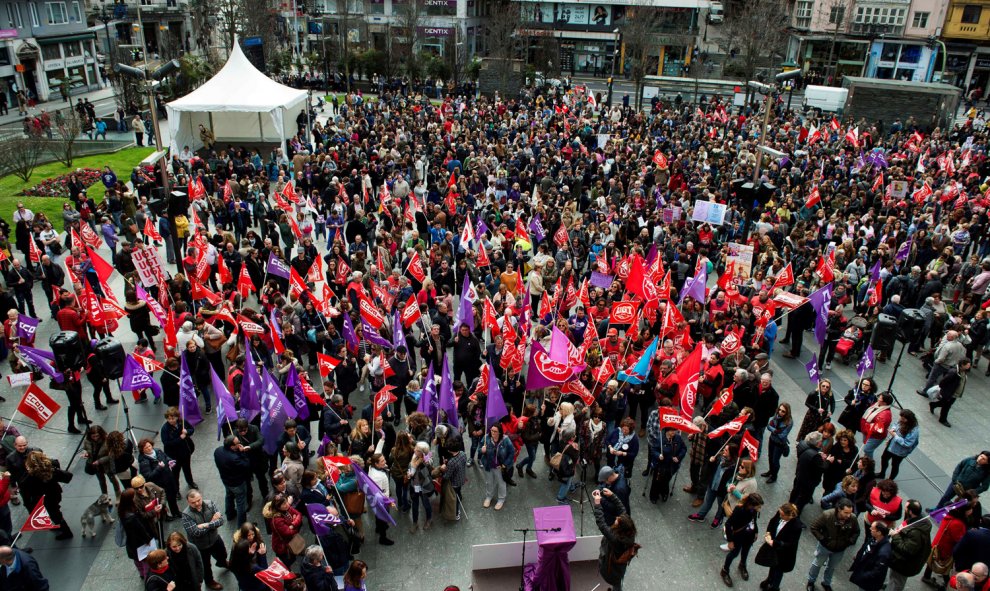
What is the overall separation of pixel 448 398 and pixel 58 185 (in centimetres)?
2417

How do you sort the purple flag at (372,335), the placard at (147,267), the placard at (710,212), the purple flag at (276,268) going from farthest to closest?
the placard at (710,212) → the purple flag at (276,268) → the placard at (147,267) → the purple flag at (372,335)

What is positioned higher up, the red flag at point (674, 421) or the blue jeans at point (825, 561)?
the red flag at point (674, 421)

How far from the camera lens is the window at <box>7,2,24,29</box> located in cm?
4859

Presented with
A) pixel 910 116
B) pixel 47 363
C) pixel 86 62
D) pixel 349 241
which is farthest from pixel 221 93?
pixel 86 62

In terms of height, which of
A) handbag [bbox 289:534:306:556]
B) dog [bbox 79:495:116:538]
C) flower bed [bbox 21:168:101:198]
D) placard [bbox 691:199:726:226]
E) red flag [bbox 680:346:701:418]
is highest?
placard [bbox 691:199:726:226]

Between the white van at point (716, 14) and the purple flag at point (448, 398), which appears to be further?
→ the white van at point (716, 14)

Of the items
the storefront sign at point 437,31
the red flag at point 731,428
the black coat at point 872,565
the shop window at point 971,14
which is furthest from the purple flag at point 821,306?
the shop window at point 971,14

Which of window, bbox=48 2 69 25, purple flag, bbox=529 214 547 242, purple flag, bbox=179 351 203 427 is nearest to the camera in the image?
purple flag, bbox=179 351 203 427

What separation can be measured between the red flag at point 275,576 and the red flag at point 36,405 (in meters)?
4.48

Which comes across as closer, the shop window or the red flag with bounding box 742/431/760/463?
the red flag with bounding box 742/431/760/463

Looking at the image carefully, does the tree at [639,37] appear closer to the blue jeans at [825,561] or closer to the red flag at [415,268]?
the red flag at [415,268]

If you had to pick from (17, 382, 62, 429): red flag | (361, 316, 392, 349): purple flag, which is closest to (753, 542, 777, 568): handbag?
(361, 316, 392, 349): purple flag

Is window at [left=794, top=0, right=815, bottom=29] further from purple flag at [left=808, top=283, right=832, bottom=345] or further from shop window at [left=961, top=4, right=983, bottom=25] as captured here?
purple flag at [left=808, top=283, right=832, bottom=345]

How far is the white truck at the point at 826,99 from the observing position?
42.1 meters
